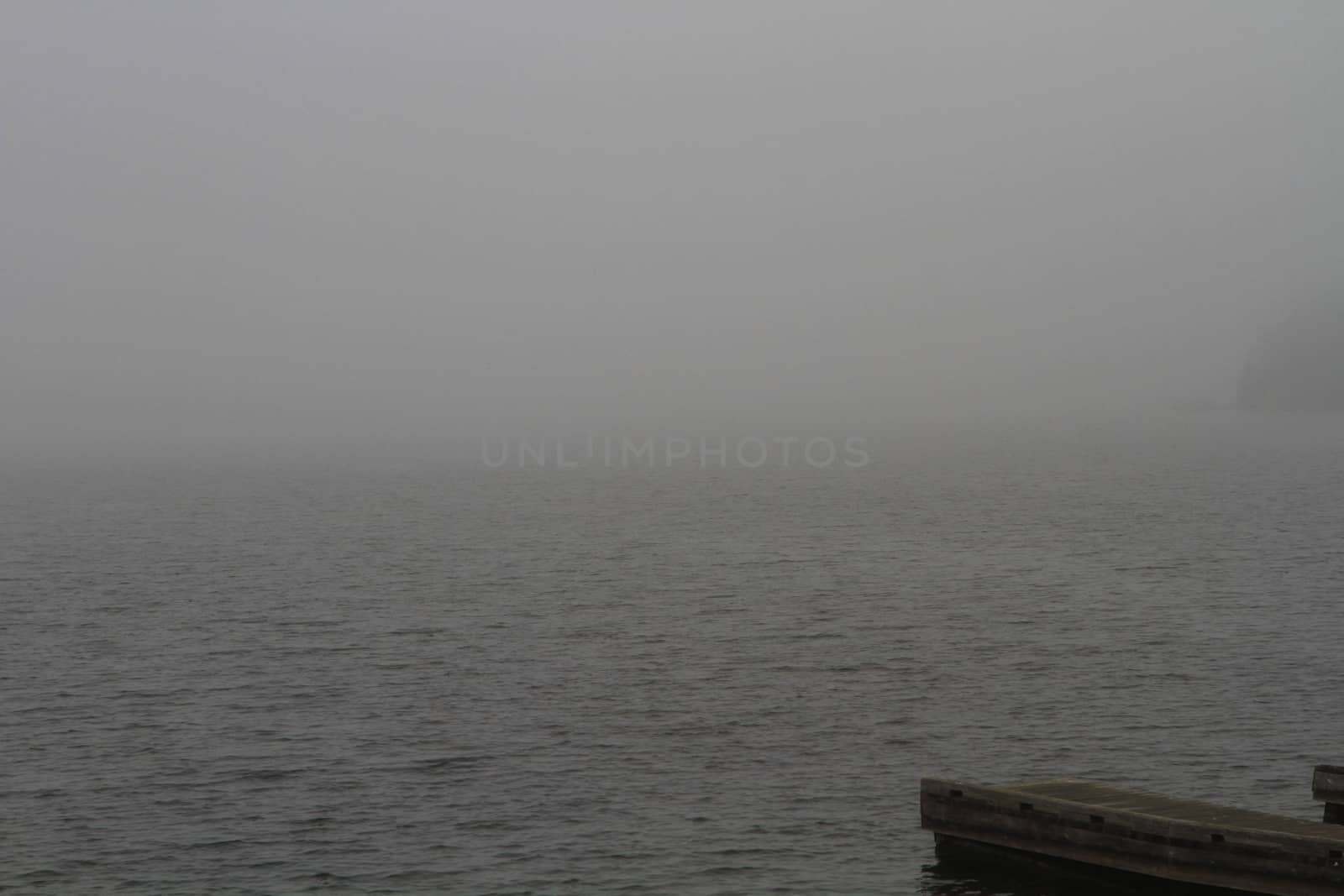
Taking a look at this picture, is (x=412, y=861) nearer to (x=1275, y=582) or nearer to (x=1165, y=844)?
(x=1165, y=844)

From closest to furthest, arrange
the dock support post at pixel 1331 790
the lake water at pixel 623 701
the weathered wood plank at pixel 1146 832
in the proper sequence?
the weathered wood plank at pixel 1146 832 → the dock support post at pixel 1331 790 → the lake water at pixel 623 701

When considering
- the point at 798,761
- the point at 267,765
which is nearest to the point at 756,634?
the point at 798,761

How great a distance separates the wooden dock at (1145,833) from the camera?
30641mm

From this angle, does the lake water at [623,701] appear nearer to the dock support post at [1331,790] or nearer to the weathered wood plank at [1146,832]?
the weathered wood plank at [1146,832]

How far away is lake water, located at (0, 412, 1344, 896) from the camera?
1502 inches

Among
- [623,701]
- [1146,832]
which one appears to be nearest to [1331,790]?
[1146,832]

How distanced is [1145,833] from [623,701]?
999 inches

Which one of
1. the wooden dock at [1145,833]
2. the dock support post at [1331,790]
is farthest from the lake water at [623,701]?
the dock support post at [1331,790]

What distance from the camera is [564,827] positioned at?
39.8 meters

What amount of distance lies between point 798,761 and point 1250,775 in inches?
535

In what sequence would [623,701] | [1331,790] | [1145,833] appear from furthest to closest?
[623,701] → [1331,790] → [1145,833]

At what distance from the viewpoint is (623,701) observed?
54.8 m

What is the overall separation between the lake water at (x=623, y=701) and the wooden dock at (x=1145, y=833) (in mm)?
1338

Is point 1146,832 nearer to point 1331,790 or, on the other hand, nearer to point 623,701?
point 1331,790
